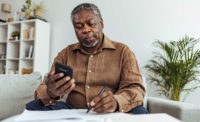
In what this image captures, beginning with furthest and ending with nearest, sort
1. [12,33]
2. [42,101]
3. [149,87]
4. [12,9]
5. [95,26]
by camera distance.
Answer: [12,9] < [12,33] < [149,87] < [95,26] < [42,101]

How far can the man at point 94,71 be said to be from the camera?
93cm

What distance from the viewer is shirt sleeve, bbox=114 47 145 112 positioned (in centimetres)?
88

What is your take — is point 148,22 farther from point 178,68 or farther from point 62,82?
point 62,82

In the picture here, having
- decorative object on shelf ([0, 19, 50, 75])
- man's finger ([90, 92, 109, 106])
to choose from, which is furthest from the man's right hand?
decorative object on shelf ([0, 19, 50, 75])

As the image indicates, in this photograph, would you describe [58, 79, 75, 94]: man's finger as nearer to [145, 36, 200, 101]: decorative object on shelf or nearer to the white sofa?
the white sofa

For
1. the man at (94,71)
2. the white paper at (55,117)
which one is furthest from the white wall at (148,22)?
the white paper at (55,117)

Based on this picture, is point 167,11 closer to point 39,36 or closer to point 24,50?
point 39,36

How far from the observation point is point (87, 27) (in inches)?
44.4

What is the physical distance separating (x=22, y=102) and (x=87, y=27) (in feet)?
2.37

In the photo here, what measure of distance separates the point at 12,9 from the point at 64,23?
1464mm

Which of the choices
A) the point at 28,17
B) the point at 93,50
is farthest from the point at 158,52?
the point at 28,17

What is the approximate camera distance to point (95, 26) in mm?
1154

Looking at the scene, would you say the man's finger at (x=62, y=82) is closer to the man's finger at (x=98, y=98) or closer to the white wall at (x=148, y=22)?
the man's finger at (x=98, y=98)

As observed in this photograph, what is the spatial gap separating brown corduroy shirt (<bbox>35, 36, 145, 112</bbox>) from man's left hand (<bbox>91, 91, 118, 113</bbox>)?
0.16 m
